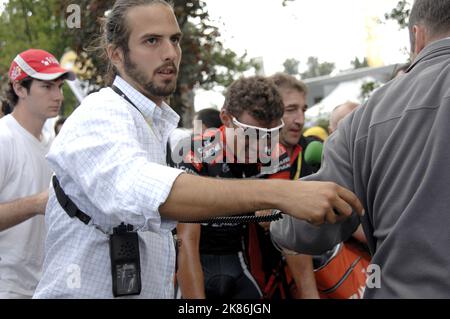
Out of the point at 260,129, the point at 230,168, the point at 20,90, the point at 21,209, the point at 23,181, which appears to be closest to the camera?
the point at 21,209

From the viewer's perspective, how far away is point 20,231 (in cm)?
424

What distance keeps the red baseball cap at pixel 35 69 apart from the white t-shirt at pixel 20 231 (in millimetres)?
566

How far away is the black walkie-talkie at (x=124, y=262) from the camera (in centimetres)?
255

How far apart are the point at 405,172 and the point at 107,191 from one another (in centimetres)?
99

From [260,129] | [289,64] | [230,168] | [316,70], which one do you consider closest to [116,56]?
[230,168]

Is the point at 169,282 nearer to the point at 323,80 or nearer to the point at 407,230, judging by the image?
the point at 407,230

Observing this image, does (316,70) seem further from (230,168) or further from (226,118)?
(230,168)

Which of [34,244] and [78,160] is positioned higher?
[78,160]

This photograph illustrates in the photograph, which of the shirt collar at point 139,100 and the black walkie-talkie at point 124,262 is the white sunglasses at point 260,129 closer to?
the shirt collar at point 139,100

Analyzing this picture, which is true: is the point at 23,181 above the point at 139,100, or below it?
below

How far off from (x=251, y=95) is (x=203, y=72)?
187 inches

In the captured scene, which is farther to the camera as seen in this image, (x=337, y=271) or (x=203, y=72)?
(x=203, y=72)
